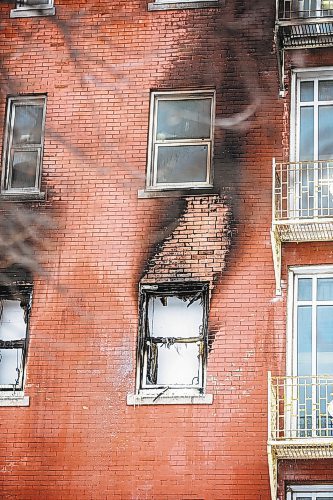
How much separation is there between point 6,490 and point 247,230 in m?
5.47

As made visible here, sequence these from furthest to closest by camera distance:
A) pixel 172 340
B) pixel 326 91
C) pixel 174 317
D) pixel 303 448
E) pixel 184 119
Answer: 1. pixel 184 119
2. pixel 326 91
3. pixel 174 317
4. pixel 172 340
5. pixel 303 448

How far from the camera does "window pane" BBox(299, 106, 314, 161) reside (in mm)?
18625

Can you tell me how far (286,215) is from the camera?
18.1 meters

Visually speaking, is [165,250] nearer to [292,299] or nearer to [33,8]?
[292,299]

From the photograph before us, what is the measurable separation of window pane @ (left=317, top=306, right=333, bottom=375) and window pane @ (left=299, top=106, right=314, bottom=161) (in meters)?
2.60

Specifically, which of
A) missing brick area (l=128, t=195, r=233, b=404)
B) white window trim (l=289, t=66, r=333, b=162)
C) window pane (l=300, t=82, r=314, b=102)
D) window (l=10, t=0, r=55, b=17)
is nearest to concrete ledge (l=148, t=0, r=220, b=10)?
window (l=10, t=0, r=55, b=17)

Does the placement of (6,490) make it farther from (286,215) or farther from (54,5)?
(54,5)

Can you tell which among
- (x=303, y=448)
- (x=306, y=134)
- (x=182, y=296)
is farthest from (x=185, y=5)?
(x=303, y=448)

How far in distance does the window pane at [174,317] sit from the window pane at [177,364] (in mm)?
208

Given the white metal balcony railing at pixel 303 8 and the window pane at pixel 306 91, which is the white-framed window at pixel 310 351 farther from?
the white metal balcony railing at pixel 303 8

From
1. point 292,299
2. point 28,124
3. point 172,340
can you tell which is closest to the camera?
point 292,299

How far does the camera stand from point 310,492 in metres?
16.8

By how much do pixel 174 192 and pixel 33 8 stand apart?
4449 mm

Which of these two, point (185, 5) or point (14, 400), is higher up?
point (185, 5)
